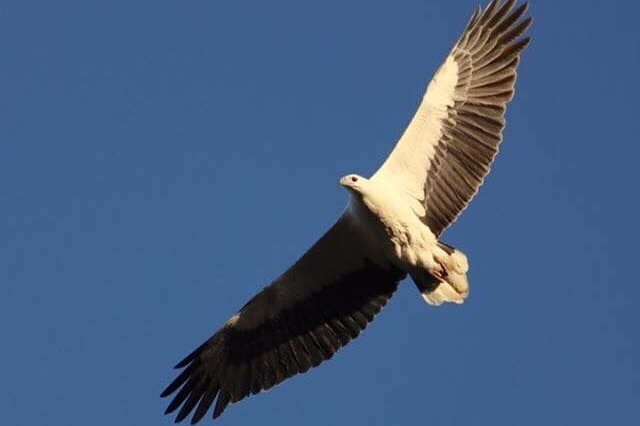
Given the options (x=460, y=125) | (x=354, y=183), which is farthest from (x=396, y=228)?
(x=460, y=125)

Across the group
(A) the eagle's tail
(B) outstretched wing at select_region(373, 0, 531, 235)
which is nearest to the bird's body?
(A) the eagle's tail

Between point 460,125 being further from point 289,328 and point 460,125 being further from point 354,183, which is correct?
point 289,328

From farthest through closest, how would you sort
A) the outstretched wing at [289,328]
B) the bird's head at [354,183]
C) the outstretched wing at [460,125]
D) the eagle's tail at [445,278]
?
the outstretched wing at [289,328] < the outstretched wing at [460,125] < the eagle's tail at [445,278] < the bird's head at [354,183]

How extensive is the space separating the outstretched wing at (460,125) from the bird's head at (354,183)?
1.97ft

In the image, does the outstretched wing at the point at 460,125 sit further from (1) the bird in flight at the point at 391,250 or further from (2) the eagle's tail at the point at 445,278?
(2) the eagle's tail at the point at 445,278

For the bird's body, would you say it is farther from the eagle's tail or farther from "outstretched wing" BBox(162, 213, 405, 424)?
"outstretched wing" BBox(162, 213, 405, 424)

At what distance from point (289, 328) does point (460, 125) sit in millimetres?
3091

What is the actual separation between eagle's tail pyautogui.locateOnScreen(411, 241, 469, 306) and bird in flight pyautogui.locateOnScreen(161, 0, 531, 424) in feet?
0.04

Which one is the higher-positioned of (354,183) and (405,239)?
(354,183)

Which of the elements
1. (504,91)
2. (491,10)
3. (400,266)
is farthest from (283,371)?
(491,10)

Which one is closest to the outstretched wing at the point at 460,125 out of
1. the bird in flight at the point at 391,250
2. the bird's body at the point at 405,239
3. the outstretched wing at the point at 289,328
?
the bird in flight at the point at 391,250

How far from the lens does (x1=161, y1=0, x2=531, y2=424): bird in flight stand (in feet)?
39.2

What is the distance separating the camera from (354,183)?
11.5 meters

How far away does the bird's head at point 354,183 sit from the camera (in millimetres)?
11477
